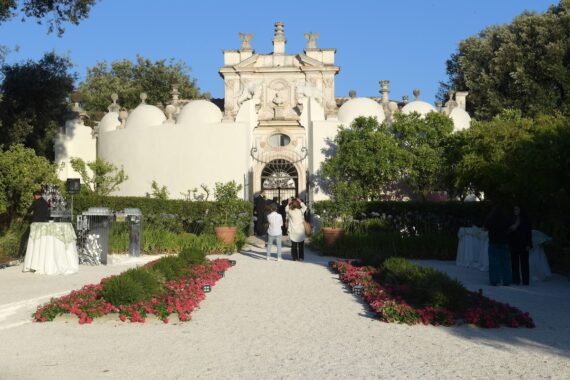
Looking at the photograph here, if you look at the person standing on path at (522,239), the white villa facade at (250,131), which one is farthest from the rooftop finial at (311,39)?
the person standing on path at (522,239)

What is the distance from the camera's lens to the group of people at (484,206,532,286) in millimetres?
12367

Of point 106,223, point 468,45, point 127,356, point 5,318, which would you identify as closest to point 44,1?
point 106,223

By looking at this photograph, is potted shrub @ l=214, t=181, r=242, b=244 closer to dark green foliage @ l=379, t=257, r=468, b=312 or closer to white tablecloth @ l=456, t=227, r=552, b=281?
white tablecloth @ l=456, t=227, r=552, b=281

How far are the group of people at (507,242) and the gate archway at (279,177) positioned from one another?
54.4ft

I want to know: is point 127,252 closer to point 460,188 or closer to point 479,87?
point 460,188

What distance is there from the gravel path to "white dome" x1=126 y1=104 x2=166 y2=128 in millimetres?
20887

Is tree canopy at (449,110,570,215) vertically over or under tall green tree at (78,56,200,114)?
under

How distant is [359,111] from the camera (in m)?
30.2

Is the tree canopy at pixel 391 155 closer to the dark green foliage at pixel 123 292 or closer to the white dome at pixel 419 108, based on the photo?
the white dome at pixel 419 108

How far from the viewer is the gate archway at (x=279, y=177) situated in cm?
2928

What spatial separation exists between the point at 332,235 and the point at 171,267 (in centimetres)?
807

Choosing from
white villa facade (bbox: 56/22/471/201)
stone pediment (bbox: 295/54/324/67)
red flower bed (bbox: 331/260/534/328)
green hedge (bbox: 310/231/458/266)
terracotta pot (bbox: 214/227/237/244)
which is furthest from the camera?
stone pediment (bbox: 295/54/324/67)

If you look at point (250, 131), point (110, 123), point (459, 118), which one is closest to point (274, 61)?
point (250, 131)

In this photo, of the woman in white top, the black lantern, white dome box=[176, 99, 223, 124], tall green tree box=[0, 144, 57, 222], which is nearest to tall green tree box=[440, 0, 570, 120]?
white dome box=[176, 99, 223, 124]
